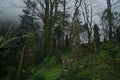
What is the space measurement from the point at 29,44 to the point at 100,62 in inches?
217

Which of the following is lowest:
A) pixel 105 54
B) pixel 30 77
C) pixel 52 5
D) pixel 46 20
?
pixel 30 77

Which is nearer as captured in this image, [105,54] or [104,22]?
[105,54]

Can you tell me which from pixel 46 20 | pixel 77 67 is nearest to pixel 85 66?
pixel 77 67

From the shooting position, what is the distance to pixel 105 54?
1925 centimetres

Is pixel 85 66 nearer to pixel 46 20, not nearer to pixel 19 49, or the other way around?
pixel 19 49

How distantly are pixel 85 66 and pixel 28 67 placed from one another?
3.98 meters

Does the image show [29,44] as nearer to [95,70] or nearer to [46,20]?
[95,70]

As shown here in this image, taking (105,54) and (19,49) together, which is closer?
(19,49)

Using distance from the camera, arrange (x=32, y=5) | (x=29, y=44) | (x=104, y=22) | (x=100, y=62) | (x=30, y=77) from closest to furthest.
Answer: (x=30, y=77) → (x=100, y=62) → (x=29, y=44) → (x=32, y=5) → (x=104, y=22)

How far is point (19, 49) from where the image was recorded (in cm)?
1748

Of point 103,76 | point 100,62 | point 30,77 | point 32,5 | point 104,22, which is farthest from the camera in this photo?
point 104,22

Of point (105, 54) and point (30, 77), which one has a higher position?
point (105, 54)

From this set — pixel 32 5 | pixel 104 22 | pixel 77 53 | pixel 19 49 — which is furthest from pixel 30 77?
pixel 104 22

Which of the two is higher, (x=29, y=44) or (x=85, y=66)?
(x=29, y=44)
